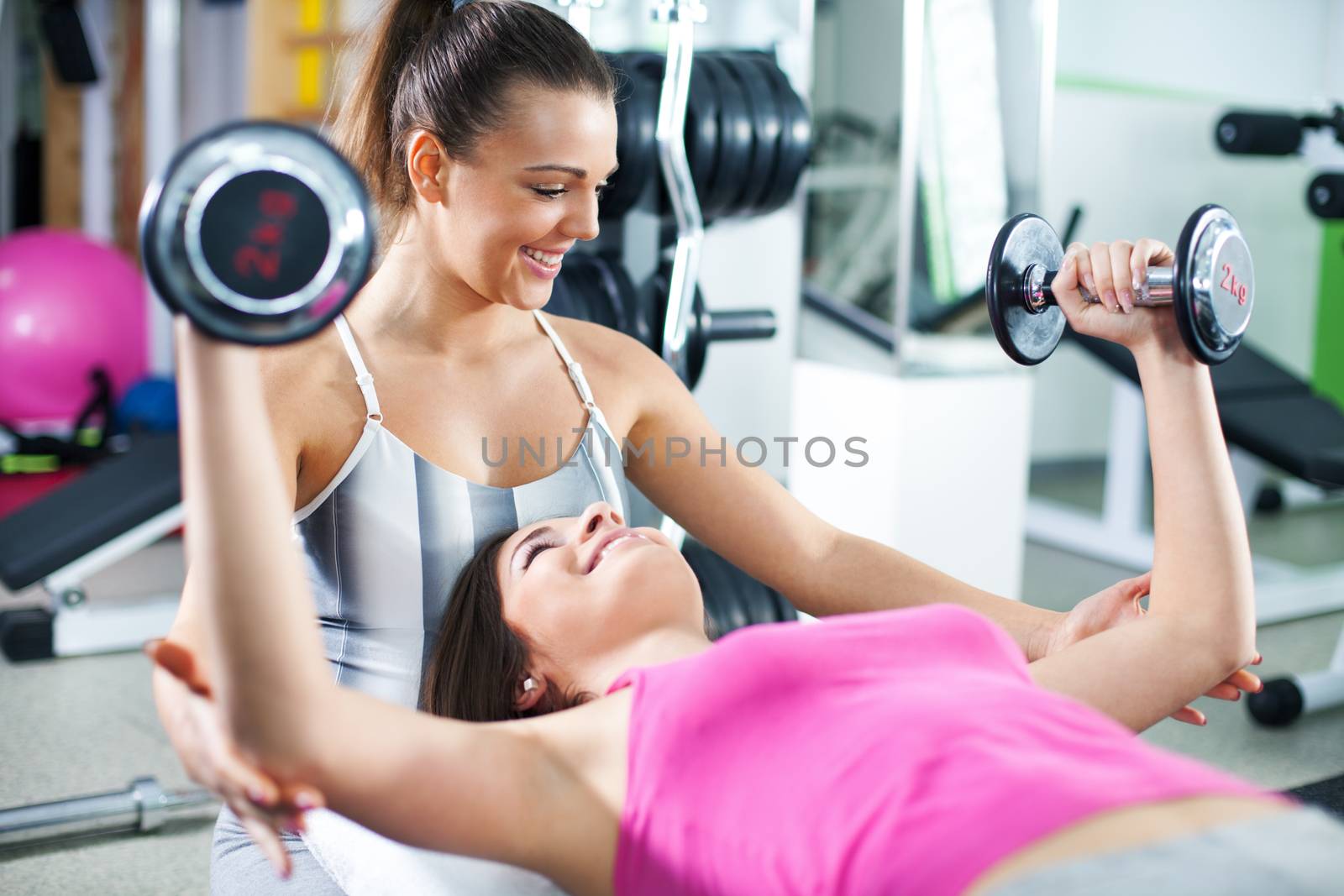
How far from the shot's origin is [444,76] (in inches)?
56.9

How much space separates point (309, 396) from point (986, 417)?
2422 mm

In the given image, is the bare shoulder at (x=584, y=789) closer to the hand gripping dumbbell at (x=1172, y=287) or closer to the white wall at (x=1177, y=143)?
the hand gripping dumbbell at (x=1172, y=287)

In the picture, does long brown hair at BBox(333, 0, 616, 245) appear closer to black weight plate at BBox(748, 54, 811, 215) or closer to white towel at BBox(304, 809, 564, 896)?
white towel at BBox(304, 809, 564, 896)

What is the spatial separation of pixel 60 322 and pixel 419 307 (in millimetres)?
3983

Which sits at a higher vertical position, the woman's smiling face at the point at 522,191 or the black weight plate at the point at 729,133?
the black weight plate at the point at 729,133

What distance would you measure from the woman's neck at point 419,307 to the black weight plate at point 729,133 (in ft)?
3.26

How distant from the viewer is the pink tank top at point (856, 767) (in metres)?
0.87

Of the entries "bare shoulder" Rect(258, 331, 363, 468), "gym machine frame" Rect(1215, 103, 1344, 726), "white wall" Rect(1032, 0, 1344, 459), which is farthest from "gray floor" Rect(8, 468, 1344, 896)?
"white wall" Rect(1032, 0, 1344, 459)

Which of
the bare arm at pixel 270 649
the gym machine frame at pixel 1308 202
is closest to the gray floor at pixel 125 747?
the gym machine frame at pixel 1308 202

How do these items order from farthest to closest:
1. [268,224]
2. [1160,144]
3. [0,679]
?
[1160,144]
[0,679]
[268,224]

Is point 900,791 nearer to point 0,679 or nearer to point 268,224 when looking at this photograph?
point 268,224

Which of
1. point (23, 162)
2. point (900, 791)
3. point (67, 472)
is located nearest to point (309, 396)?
point (900, 791)

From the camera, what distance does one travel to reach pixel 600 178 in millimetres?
1472

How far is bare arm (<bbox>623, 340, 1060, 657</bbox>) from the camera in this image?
1562mm
